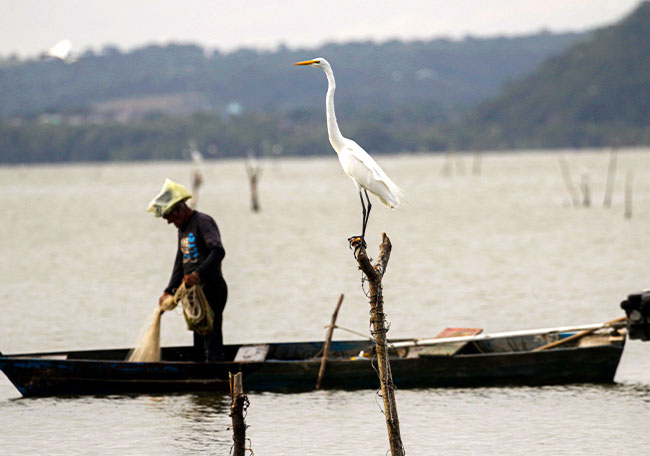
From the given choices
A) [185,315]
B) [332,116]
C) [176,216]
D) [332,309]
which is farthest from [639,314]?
[332,309]

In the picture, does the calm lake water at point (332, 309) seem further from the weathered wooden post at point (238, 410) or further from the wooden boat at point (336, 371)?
the weathered wooden post at point (238, 410)

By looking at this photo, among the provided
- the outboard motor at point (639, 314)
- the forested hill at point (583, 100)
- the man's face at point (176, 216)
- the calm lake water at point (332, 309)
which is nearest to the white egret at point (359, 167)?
the man's face at point (176, 216)

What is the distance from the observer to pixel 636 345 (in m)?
16.7

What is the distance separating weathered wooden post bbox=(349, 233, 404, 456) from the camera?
8.88 metres

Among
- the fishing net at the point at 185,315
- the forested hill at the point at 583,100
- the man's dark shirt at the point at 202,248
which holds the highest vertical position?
the forested hill at the point at 583,100

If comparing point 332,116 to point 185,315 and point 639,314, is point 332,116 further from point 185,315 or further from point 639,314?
point 639,314

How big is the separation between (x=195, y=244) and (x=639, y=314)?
510 cm

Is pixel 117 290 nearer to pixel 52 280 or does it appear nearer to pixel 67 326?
pixel 52 280

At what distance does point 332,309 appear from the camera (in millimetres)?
21984

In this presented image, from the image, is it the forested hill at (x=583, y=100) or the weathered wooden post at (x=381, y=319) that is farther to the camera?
the forested hill at (x=583, y=100)

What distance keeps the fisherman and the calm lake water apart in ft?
4.19

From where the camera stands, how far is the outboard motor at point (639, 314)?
9.92m

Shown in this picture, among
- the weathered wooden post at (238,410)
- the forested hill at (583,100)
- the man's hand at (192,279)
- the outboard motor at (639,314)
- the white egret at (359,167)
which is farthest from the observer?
the forested hill at (583,100)

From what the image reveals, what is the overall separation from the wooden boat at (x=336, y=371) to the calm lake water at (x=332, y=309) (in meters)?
0.15
